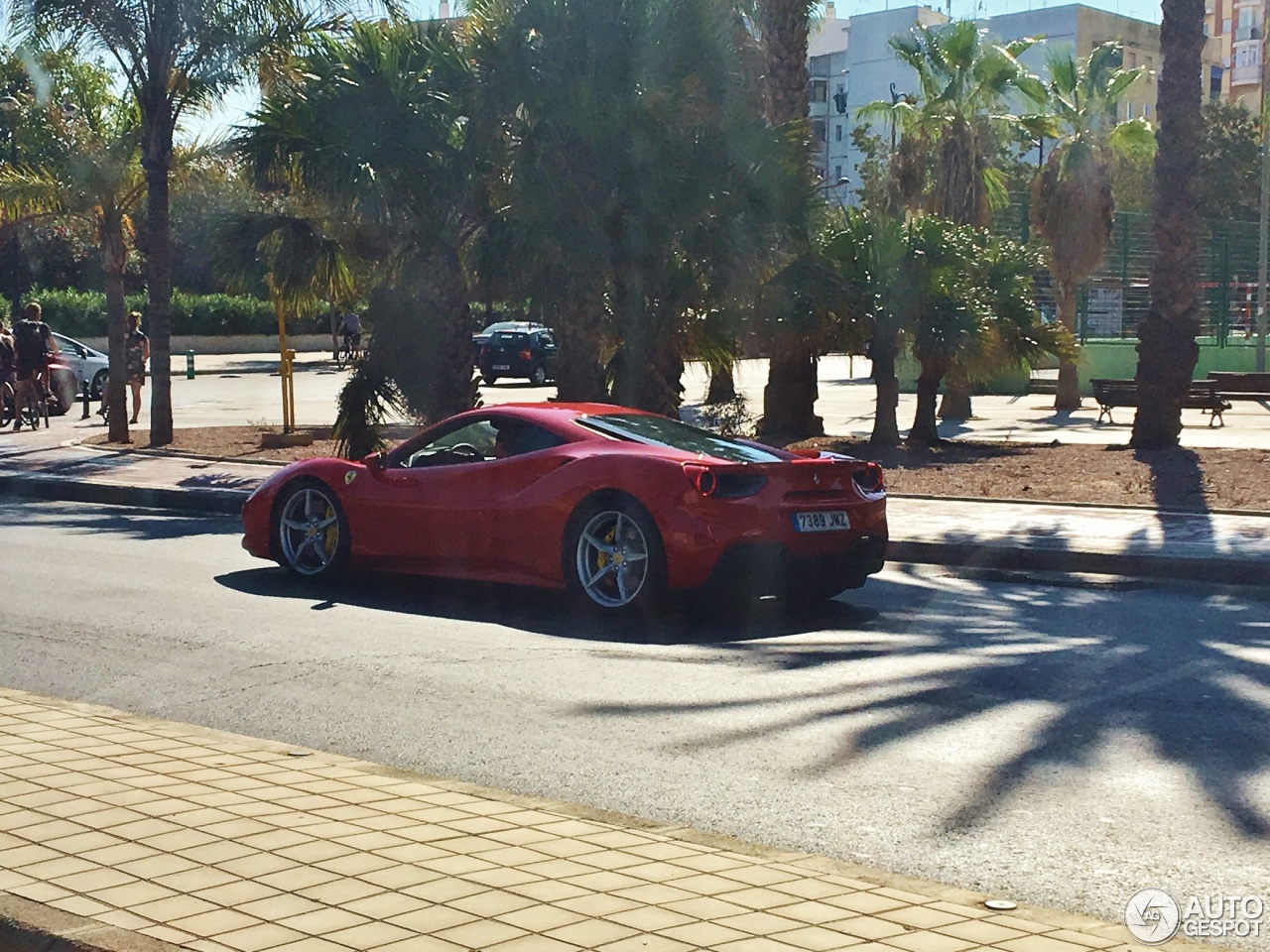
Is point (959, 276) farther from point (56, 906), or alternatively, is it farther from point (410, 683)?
point (56, 906)

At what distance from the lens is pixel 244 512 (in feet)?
38.0

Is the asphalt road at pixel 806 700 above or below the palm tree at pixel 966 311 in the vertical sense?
below

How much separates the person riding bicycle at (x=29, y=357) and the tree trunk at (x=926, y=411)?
13886 mm

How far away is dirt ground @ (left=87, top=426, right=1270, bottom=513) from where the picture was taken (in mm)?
14953

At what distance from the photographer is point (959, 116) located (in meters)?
31.9

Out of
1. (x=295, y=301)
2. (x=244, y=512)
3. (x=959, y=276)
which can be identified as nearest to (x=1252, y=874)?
(x=244, y=512)

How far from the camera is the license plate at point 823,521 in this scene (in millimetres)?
9344

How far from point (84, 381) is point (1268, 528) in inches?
977

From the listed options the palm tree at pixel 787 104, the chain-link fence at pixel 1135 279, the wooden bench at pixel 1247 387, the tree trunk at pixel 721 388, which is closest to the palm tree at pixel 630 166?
the tree trunk at pixel 721 388

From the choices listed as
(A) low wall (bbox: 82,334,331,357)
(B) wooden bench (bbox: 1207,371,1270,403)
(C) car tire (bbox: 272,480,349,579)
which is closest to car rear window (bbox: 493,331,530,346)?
(B) wooden bench (bbox: 1207,371,1270,403)

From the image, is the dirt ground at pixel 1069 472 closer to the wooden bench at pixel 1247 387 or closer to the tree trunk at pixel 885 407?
the tree trunk at pixel 885 407

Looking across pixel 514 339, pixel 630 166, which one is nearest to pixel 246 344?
pixel 514 339

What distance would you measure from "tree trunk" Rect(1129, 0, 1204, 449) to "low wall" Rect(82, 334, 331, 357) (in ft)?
150

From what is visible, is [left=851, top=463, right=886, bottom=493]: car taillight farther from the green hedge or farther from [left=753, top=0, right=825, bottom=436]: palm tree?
the green hedge
